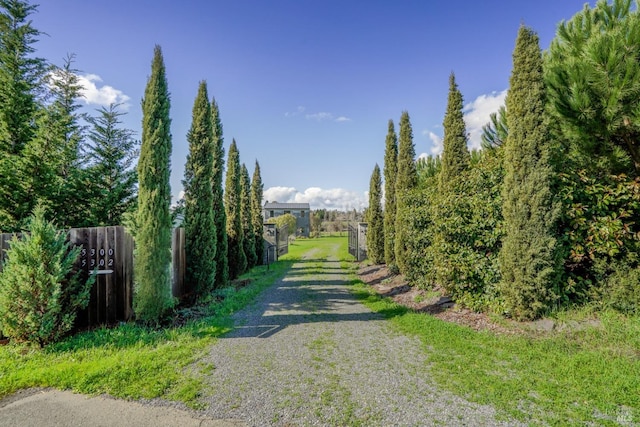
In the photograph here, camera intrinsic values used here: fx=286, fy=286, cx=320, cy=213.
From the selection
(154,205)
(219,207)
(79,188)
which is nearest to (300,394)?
(154,205)

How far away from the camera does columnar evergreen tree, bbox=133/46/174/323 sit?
5449 millimetres

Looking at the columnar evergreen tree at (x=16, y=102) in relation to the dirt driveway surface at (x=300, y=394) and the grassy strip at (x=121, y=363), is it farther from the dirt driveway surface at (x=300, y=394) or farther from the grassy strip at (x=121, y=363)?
the dirt driveway surface at (x=300, y=394)

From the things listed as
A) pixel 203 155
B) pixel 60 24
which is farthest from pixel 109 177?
pixel 60 24

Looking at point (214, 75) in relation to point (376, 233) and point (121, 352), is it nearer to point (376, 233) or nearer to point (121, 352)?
point (121, 352)

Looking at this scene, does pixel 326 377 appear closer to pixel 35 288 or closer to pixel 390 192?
pixel 35 288

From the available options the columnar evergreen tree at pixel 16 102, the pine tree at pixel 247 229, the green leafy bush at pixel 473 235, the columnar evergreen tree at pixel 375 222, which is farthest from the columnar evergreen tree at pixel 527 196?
the pine tree at pixel 247 229

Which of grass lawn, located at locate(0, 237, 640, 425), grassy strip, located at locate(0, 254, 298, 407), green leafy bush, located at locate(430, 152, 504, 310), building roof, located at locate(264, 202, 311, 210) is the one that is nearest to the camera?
grass lawn, located at locate(0, 237, 640, 425)

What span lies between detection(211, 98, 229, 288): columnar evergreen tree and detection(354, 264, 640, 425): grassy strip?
6463 mm

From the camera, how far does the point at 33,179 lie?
702cm

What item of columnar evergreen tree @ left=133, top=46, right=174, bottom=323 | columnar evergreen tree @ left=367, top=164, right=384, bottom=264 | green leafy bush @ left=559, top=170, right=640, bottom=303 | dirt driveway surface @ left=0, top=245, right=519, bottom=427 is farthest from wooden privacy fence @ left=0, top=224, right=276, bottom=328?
columnar evergreen tree @ left=367, top=164, right=384, bottom=264

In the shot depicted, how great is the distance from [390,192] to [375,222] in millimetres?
2319

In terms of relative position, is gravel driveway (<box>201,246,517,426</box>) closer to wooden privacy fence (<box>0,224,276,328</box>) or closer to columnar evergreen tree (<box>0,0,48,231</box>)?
wooden privacy fence (<box>0,224,276,328</box>)

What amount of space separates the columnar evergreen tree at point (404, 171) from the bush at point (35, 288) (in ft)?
30.5

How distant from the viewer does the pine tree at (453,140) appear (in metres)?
7.98
